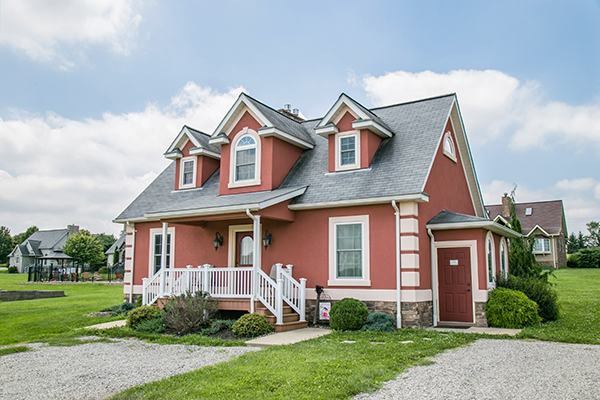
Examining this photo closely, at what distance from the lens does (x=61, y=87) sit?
17.7 meters

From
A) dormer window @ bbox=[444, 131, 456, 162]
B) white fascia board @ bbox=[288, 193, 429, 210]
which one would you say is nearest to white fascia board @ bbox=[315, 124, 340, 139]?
white fascia board @ bbox=[288, 193, 429, 210]

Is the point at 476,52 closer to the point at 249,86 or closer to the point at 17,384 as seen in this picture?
the point at 249,86

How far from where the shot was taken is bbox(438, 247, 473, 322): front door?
13531 millimetres

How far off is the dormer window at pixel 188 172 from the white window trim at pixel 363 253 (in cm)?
715

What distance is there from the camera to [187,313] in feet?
Result: 40.9

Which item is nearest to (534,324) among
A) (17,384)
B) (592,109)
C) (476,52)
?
(592,109)

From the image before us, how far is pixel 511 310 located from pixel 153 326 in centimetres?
968

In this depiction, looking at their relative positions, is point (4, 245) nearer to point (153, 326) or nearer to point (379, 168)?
point (153, 326)

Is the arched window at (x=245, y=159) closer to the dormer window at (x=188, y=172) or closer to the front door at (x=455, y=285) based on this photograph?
the dormer window at (x=188, y=172)

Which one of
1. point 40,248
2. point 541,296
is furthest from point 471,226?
point 40,248

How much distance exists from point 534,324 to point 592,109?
23.0 ft

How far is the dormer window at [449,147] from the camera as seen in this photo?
15.9 m

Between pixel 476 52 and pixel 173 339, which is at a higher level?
pixel 476 52

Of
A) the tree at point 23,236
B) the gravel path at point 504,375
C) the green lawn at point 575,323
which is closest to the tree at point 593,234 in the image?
the green lawn at point 575,323
